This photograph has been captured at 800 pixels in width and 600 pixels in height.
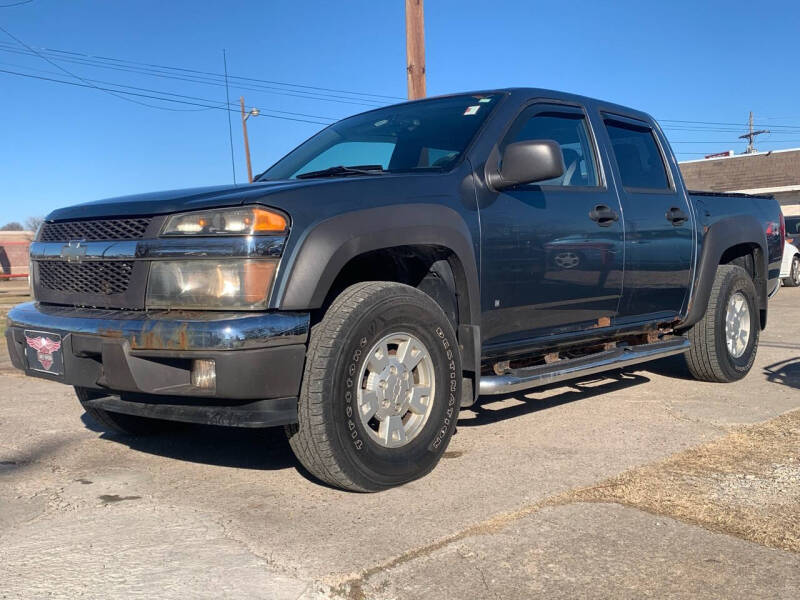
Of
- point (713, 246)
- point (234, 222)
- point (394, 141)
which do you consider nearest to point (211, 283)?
point (234, 222)

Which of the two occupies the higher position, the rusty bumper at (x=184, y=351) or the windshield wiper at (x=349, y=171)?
the windshield wiper at (x=349, y=171)

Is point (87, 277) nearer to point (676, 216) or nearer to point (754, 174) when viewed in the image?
point (676, 216)

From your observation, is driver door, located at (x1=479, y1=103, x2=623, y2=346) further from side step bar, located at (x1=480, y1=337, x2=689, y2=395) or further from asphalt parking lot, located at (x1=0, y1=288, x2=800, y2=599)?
asphalt parking lot, located at (x1=0, y1=288, x2=800, y2=599)

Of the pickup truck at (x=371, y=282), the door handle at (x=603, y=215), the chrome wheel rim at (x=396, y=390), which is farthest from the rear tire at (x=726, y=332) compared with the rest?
the chrome wheel rim at (x=396, y=390)

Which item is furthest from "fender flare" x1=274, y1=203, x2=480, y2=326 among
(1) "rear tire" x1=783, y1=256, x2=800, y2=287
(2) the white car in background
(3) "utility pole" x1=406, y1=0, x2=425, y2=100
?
(1) "rear tire" x1=783, y1=256, x2=800, y2=287

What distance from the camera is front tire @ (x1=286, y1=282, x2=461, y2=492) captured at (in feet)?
10.5

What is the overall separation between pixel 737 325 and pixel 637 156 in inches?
65.6

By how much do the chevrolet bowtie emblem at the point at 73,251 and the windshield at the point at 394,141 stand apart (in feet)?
4.13

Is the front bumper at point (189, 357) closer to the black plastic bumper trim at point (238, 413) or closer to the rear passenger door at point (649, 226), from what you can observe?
the black plastic bumper trim at point (238, 413)

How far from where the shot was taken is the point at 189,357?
308cm

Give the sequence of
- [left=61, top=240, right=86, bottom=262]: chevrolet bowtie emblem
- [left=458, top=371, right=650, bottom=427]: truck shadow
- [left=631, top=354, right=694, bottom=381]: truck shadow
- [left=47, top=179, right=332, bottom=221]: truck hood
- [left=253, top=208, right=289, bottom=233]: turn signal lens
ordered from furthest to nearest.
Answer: [left=631, top=354, right=694, bottom=381]: truck shadow → [left=458, top=371, right=650, bottom=427]: truck shadow → [left=61, top=240, right=86, bottom=262]: chevrolet bowtie emblem → [left=47, top=179, right=332, bottom=221]: truck hood → [left=253, top=208, right=289, bottom=233]: turn signal lens

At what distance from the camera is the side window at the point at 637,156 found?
5.26 metres

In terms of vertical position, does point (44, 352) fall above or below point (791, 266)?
above

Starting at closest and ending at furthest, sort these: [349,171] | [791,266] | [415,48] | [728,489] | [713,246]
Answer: [728,489] → [349,171] → [713,246] → [415,48] → [791,266]
